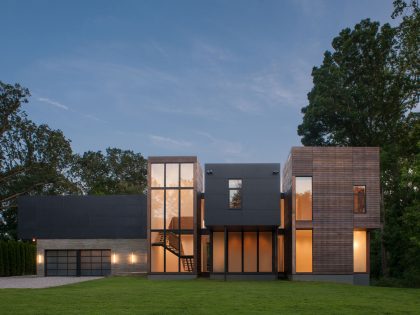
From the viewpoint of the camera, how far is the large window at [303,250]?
88.5ft

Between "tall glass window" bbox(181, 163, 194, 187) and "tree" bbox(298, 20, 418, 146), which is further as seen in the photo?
"tree" bbox(298, 20, 418, 146)

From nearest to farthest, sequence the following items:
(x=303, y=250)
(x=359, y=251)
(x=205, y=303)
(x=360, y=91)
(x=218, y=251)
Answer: (x=205, y=303), (x=303, y=250), (x=359, y=251), (x=218, y=251), (x=360, y=91)

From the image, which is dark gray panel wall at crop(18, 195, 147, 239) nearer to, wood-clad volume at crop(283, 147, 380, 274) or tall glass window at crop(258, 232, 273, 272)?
tall glass window at crop(258, 232, 273, 272)

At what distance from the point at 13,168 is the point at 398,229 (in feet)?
97.1


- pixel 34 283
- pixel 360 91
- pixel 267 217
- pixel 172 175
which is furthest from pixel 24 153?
pixel 360 91

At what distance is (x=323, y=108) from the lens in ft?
123

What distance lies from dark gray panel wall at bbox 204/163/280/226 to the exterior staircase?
2.85m

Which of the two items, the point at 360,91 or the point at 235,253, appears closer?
the point at 235,253

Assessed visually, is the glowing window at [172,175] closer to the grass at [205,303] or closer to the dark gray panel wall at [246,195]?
the dark gray panel wall at [246,195]

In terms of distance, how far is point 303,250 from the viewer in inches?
1069

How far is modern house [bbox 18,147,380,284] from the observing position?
26969mm

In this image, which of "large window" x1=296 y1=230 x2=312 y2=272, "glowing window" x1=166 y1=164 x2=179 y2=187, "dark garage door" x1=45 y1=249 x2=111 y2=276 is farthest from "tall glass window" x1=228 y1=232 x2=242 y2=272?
"dark garage door" x1=45 y1=249 x2=111 y2=276

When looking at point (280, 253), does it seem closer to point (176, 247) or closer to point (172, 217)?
point (176, 247)

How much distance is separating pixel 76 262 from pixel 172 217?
1032cm
